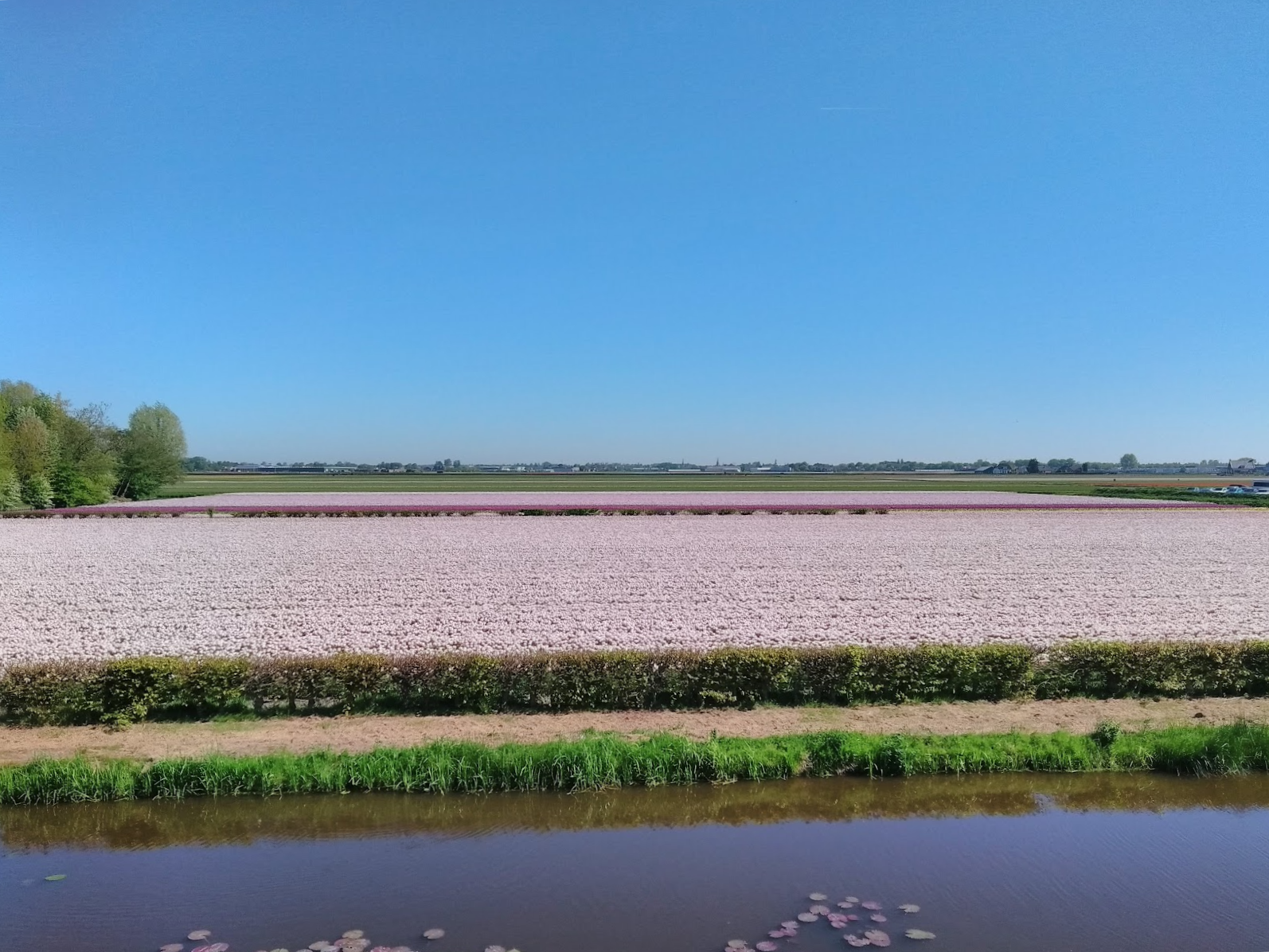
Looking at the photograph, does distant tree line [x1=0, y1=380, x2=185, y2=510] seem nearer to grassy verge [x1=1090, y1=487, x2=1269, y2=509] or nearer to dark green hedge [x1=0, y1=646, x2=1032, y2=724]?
dark green hedge [x1=0, y1=646, x2=1032, y2=724]

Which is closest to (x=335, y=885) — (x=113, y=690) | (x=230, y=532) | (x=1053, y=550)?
(x=113, y=690)

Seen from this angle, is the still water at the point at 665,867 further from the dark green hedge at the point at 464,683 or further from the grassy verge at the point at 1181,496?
the grassy verge at the point at 1181,496

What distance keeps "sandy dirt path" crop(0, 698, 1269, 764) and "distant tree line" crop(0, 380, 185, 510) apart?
69678 millimetres

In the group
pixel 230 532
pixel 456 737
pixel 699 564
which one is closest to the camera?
pixel 456 737

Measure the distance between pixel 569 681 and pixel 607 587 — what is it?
12.4 metres

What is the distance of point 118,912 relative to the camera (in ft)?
25.7

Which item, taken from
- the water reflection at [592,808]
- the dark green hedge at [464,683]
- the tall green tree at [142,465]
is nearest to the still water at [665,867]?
the water reflection at [592,808]

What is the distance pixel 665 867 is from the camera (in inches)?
343

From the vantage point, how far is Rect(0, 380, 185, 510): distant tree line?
237 feet

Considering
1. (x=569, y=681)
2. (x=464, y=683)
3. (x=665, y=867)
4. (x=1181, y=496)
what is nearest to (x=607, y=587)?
(x=569, y=681)

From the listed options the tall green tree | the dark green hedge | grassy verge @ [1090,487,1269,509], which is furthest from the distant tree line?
grassy verge @ [1090,487,1269,509]

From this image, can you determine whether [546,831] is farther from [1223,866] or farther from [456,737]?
[1223,866]

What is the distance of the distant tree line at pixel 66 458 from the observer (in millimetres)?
72188

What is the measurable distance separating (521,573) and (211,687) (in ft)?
53.2
